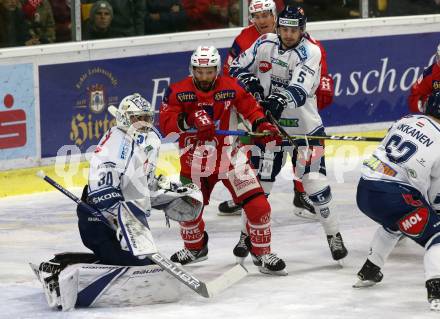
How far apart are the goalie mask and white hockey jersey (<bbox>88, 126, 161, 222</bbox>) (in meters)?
0.57

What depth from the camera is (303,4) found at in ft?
36.6

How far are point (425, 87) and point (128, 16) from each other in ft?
Answer: 9.05

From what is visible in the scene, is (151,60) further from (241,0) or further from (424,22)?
(424,22)

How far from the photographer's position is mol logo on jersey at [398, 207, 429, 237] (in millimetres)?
6469

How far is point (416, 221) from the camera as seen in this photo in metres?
6.48

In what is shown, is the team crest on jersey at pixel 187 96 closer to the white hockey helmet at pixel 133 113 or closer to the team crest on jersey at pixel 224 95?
the team crest on jersey at pixel 224 95

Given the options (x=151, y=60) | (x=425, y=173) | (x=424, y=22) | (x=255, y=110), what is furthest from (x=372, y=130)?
(x=425, y=173)

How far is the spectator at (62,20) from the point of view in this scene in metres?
9.84

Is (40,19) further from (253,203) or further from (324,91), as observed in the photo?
(253,203)

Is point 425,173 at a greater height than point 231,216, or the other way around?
point 425,173

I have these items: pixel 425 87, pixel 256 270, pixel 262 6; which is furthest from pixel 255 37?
pixel 256 270

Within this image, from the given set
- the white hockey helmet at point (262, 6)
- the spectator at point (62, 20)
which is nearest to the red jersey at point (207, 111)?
the white hockey helmet at point (262, 6)

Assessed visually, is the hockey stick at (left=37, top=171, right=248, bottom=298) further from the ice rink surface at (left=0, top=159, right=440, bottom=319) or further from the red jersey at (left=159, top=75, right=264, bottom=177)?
the red jersey at (left=159, top=75, right=264, bottom=177)

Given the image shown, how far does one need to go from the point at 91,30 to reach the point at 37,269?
3.46 m
